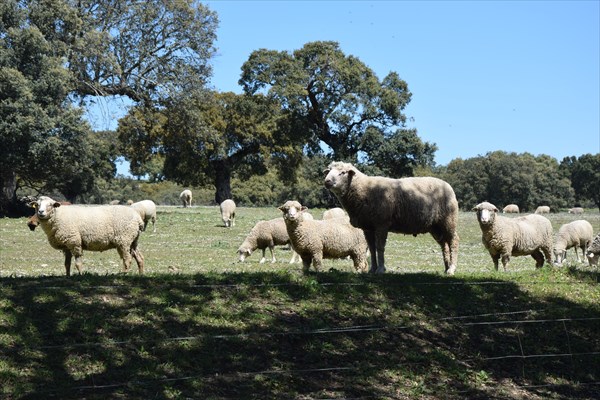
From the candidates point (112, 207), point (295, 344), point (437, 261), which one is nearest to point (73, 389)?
point (295, 344)

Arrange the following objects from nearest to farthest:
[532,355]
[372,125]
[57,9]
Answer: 1. [532,355]
2. [57,9]
3. [372,125]

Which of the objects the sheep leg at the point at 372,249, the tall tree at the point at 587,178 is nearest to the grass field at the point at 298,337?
the sheep leg at the point at 372,249

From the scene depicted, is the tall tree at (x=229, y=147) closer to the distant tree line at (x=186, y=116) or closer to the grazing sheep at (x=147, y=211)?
the distant tree line at (x=186, y=116)

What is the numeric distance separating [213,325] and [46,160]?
116 ft

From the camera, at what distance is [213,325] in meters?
10.3

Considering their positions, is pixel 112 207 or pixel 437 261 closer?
pixel 112 207

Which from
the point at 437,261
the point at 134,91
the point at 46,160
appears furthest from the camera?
the point at 134,91

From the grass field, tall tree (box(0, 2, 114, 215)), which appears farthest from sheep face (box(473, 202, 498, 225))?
tall tree (box(0, 2, 114, 215))

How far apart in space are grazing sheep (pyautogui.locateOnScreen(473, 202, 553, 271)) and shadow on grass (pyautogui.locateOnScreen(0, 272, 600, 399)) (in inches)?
304

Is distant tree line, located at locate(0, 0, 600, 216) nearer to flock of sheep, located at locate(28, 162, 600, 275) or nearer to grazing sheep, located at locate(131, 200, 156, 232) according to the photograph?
grazing sheep, located at locate(131, 200, 156, 232)

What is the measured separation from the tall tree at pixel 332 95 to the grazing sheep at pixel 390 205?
5494 centimetres

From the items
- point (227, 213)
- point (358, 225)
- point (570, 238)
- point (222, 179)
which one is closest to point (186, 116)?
point (227, 213)

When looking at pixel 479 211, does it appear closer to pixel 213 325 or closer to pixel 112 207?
pixel 112 207

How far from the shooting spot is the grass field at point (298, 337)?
8.88 meters
